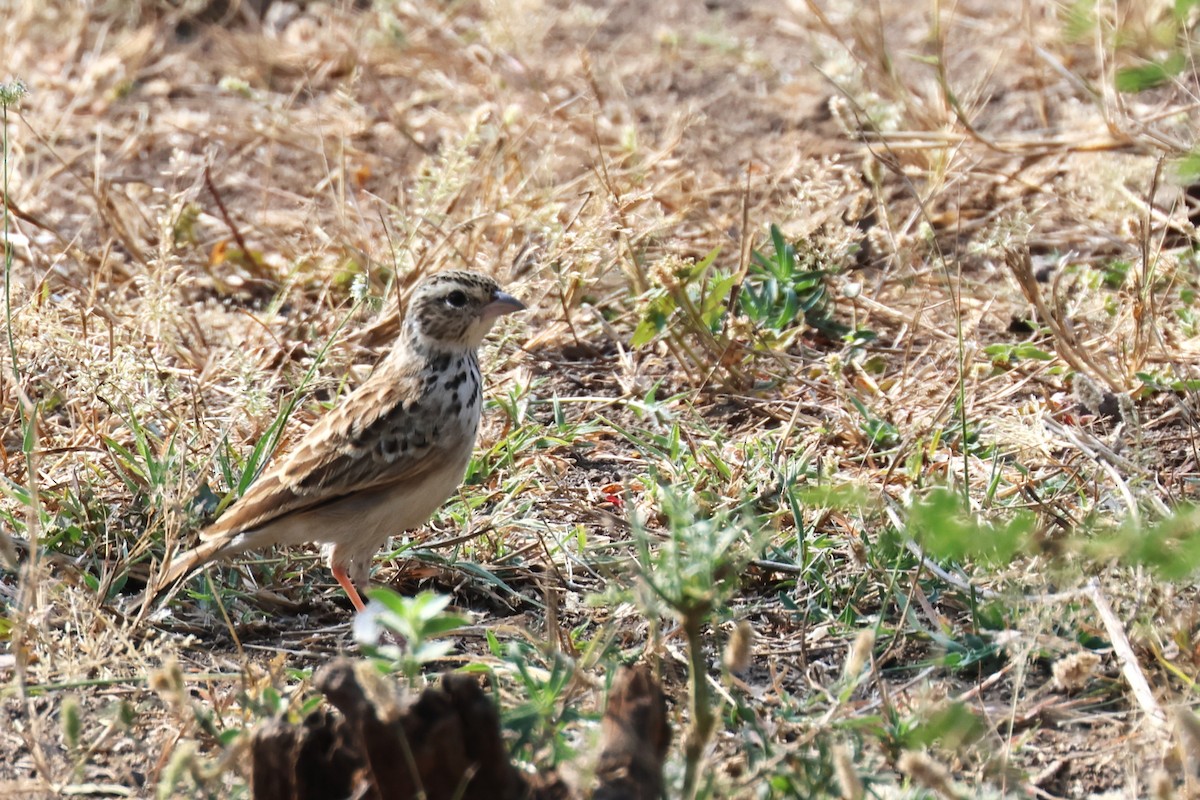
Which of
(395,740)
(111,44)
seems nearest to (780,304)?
(395,740)

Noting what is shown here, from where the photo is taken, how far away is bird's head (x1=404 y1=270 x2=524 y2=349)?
17.2 feet

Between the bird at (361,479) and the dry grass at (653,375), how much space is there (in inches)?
8.1

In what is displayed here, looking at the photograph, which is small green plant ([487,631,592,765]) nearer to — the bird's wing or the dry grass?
the dry grass

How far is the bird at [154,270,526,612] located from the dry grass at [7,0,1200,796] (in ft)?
0.67

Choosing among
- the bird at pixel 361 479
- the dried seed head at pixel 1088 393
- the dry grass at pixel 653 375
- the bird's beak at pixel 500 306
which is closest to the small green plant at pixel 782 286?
the dry grass at pixel 653 375

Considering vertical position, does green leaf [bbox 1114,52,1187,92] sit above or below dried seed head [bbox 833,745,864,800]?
above

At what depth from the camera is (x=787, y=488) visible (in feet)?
16.7

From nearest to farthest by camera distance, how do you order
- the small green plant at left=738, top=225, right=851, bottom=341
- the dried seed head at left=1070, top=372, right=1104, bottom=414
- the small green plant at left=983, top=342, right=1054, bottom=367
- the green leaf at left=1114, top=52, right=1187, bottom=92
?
1. the green leaf at left=1114, top=52, right=1187, bottom=92
2. the dried seed head at left=1070, top=372, right=1104, bottom=414
3. the small green plant at left=983, top=342, right=1054, bottom=367
4. the small green plant at left=738, top=225, right=851, bottom=341

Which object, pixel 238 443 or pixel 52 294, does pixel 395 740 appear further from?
pixel 52 294

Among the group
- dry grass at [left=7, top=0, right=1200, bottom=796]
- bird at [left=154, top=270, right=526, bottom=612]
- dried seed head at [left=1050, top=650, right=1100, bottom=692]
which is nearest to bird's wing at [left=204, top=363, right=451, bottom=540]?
bird at [left=154, top=270, right=526, bottom=612]

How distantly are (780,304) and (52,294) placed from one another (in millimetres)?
3225

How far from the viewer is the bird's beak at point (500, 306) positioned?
531cm

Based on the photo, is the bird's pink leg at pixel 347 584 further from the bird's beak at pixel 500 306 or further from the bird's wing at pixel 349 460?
the bird's beak at pixel 500 306

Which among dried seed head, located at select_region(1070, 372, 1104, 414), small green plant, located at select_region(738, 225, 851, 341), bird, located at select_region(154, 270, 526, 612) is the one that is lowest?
dried seed head, located at select_region(1070, 372, 1104, 414)
